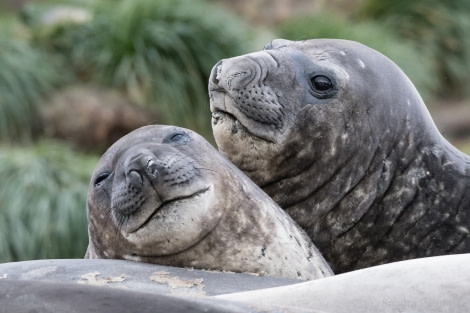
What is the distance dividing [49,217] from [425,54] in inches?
453

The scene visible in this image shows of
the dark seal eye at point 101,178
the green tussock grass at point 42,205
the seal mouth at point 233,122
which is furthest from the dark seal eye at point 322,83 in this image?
the green tussock grass at point 42,205

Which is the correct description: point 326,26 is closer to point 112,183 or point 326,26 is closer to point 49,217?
point 49,217

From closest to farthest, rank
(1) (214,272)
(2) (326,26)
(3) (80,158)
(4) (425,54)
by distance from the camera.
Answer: (1) (214,272)
(3) (80,158)
(2) (326,26)
(4) (425,54)

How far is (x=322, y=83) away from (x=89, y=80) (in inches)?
490

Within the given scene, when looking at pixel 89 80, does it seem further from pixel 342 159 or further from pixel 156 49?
pixel 342 159

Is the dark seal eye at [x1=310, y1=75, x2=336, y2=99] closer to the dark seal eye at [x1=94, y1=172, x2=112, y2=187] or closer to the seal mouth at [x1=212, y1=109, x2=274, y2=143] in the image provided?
the seal mouth at [x1=212, y1=109, x2=274, y2=143]

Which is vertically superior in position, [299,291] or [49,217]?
[299,291]

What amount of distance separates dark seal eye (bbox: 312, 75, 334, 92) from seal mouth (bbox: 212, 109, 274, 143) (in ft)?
1.13

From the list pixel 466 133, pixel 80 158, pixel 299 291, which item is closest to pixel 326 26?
pixel 466 133

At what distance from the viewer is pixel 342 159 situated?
16.8 ft

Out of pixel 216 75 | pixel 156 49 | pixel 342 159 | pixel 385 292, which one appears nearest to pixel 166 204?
pixel 216 75

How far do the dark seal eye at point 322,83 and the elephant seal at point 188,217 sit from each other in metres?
0.68

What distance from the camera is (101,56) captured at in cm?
1722

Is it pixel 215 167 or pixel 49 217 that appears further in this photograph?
pixel 49 217
